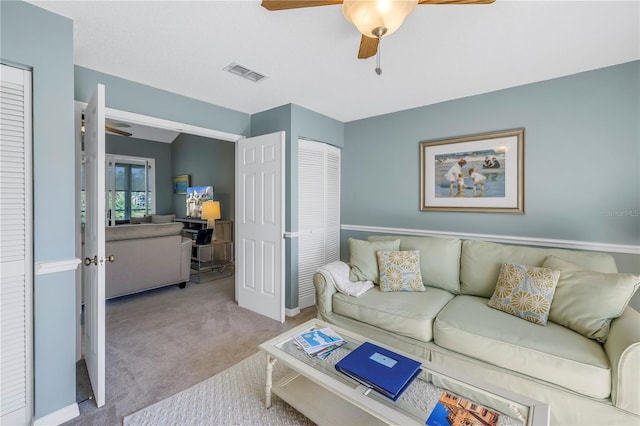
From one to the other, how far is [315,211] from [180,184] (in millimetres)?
5126

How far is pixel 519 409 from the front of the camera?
1.24m

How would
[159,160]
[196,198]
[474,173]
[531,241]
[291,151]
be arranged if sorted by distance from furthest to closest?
[159,160], [196,198], [291,151], [474,173], [531,241]

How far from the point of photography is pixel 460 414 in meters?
1.28

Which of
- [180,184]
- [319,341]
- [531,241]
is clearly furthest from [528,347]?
[180,184]

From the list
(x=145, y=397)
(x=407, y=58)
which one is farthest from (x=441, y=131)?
(x=145, y=397)

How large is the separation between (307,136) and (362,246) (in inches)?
59.2

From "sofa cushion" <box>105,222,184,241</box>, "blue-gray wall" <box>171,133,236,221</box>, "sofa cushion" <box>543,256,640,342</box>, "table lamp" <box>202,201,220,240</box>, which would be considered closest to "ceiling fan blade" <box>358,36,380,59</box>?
"sofa cushion" <box>543,256,640,342</box>

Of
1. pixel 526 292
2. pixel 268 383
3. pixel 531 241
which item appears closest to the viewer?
pixel 268 383

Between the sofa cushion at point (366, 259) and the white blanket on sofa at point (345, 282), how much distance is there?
2.7 inches

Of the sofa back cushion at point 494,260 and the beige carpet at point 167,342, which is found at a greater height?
the sofa back cushion at point 494,260

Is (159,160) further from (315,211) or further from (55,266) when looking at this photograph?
(55,266)

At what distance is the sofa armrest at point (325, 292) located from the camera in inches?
99.3

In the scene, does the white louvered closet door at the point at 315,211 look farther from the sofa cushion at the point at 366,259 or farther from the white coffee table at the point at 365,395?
the white coffee table at the point at 365,395

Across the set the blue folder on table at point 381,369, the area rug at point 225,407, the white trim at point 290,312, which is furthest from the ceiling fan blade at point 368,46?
the white trim at point 290,312
